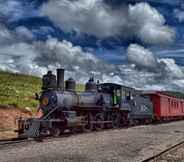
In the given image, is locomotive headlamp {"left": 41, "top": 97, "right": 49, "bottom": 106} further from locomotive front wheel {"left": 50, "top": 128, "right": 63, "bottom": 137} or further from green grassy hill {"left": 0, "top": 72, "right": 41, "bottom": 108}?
green grassy hill {"left": 0, "top": 72, "right": 41, "bottom": 108}

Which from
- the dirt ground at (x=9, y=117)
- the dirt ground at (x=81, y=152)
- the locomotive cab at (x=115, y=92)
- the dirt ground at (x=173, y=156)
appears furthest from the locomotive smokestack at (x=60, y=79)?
the dirt ground at (x=173, y=156)

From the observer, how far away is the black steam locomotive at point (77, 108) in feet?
75.5

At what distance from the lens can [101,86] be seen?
31.3 metres

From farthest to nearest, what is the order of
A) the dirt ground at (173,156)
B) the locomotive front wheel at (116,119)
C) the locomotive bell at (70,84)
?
the locomotive front wheel at (116,119)
the locomotive bell at (70,84)
the dirt ground at (173,156)

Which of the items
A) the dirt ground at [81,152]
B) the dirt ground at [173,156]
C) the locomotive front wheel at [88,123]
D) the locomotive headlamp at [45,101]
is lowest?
the dirt ground at [173,156]

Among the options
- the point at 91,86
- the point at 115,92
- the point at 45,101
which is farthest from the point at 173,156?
the point at 115,92

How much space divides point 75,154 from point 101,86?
16088 mm

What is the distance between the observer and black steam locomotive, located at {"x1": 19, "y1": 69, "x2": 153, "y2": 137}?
2301 centimetres

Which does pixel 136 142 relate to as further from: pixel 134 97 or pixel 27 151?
pixel 134 97

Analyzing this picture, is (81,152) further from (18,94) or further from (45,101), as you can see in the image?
(18,94)

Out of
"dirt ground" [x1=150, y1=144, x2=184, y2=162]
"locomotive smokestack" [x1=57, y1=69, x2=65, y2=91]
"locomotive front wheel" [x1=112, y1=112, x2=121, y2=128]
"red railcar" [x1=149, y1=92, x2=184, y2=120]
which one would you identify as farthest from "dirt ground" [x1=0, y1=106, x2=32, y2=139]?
"red railcar" [x1=149, y1=92, x2=184, y2=120]

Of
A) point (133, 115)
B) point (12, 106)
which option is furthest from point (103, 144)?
point (12, 106)

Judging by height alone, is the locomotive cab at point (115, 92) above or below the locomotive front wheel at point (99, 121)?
above

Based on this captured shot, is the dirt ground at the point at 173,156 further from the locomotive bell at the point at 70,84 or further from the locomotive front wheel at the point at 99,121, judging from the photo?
the locomotive front wheel at the point at 99,121
